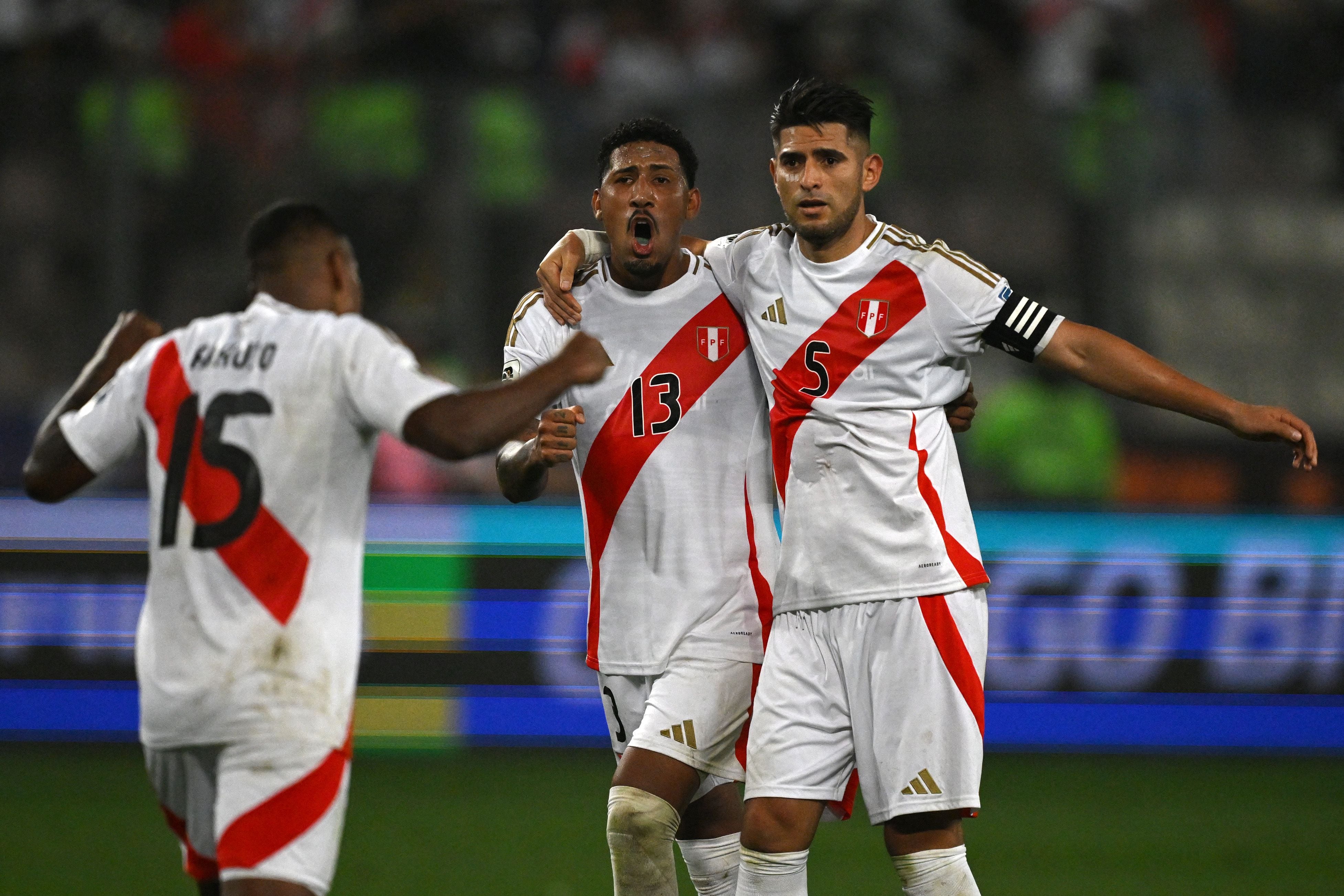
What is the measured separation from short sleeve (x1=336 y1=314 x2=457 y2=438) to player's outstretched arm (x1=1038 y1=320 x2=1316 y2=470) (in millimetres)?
1790

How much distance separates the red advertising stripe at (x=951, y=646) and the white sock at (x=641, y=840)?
880 millimetres

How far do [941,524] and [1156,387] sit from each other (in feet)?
2.23

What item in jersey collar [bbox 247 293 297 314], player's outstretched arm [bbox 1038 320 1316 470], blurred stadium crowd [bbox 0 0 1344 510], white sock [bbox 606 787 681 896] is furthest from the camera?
blurred stadium crowd [bbox 0 0 1344 510]

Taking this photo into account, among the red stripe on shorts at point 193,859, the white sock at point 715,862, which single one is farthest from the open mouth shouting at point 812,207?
the red stripe on shorts at point 193,859

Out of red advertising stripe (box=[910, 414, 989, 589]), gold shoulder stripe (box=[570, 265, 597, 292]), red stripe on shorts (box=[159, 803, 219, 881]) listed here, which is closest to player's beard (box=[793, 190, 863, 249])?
red advertising stripe (box=[910, 414, 989, 589])

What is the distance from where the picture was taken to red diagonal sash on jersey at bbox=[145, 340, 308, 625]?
11.4 feet

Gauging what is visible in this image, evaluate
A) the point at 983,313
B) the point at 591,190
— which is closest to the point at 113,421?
the point at 983,313

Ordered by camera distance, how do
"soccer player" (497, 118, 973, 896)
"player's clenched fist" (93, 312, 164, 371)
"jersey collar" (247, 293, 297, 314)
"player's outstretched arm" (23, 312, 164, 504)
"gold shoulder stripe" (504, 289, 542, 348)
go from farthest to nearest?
"gold shoulder stripe" (504, 289, 542, 348) → "soccer player" (497, 118, 973, 896) → "player's clenched fist" (93, 312, 164, 371) → "player's outstretched arm" (23, 312, 164, 504) → "jersey collar" (247, 293, 297, 314)

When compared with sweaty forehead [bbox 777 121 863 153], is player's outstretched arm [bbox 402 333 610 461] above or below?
below

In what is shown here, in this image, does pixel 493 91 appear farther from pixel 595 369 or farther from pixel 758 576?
pixel 595 369

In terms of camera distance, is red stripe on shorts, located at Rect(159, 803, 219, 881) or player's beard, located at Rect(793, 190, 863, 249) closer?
→ red stripe on shorts, located at Rect(159, 803, 219, 881)

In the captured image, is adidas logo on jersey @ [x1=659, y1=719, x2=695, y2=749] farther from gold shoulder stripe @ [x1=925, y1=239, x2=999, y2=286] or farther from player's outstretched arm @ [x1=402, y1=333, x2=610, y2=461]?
gold shoulder stripe @ [x1=925, y1=239, x2=999, y2=286]

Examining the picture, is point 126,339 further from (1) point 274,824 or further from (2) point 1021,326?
(2) point 1021,326

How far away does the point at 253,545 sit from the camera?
3.47 metres
